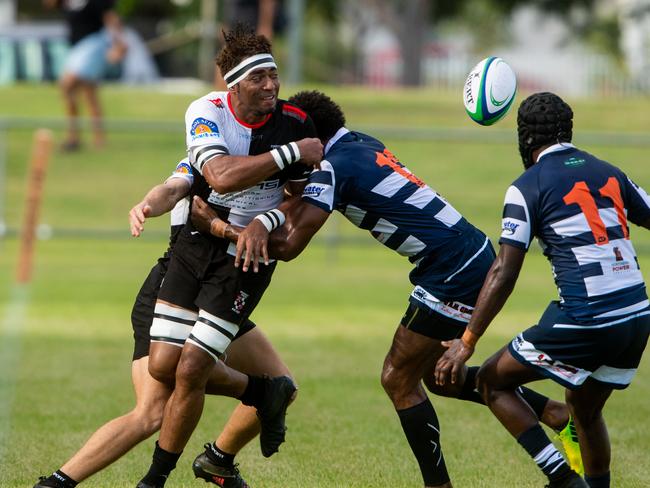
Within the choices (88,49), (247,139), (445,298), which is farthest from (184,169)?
(88,49)

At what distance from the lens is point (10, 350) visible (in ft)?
38.6

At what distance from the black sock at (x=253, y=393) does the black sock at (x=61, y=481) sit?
1.16 metres

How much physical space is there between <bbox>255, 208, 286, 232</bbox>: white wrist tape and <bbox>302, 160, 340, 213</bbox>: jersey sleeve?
0.50 feet

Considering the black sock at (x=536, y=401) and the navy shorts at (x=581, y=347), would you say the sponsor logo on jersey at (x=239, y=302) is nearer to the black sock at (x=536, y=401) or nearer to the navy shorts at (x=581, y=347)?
the navy shorts at (x=581, y=347)

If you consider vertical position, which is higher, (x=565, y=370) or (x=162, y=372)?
(x=565, y=370)

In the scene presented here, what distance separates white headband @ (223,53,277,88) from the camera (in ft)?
21.4

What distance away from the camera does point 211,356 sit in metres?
6.44

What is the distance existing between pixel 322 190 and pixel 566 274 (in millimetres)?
1333

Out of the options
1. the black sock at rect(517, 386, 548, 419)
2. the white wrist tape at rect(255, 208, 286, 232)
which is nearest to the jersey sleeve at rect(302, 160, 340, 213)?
the white wrist tape at rect(255, 208, 286, 232)

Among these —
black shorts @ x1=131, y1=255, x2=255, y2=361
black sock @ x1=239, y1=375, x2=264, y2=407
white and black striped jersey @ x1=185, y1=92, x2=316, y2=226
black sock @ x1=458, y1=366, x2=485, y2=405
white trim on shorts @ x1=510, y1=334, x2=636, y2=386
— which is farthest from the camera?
black sock @ x1=458, y1=366, x2=485, y2=405

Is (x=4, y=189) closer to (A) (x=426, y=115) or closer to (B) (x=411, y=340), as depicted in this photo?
(A) (x=426, y=115)

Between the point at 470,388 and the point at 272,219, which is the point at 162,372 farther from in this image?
the point at 470,388

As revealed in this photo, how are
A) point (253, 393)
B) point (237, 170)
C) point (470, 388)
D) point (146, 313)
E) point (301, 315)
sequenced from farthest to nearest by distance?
point (301, 315) < point (470, 388) < point (253, 393) < point (146, 313) < point (237, 170)

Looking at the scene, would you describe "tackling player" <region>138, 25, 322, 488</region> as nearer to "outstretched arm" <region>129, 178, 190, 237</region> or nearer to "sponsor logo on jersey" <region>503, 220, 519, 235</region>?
"outstretched arm" <region>129, 178, 190, 237</region>
